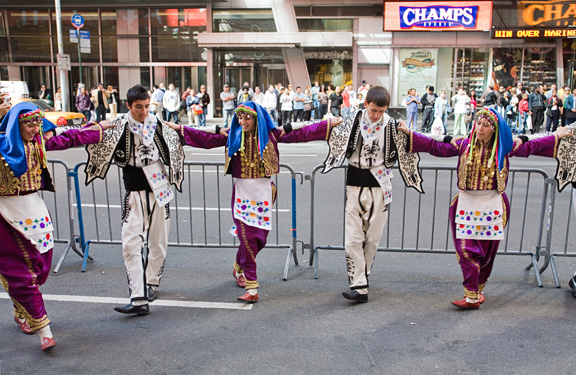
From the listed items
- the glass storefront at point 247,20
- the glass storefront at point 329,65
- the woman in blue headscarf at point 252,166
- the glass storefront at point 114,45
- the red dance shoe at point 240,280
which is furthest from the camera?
the glass storefront at point 114,45

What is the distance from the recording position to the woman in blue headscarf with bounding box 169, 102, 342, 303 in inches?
192

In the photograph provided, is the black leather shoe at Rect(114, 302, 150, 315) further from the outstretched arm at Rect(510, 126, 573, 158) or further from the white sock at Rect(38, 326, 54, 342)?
the outstretched arm at Rect(510, 126, 573, 158)

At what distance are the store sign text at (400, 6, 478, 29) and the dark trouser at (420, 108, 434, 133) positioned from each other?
19.5 ft

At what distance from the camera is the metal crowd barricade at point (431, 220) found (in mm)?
5805

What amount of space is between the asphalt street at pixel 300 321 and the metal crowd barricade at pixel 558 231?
0.47 feet

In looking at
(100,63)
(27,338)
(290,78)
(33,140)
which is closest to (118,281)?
(27,338)

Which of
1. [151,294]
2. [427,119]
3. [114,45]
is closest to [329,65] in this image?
[427,119]

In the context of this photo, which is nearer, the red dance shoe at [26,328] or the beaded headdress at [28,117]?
the beaded headdress at [28,117]

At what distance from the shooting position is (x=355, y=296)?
490 centimetres

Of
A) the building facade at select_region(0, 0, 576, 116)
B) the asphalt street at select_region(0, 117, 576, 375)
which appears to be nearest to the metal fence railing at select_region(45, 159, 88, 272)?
the asphalt street at select_region(0, 117, 576, 375)

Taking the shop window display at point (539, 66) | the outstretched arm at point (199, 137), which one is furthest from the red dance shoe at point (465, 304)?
the shop window display at point (539, 66)

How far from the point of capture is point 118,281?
5473mm

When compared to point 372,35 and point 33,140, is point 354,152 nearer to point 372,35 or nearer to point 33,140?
point 33,140

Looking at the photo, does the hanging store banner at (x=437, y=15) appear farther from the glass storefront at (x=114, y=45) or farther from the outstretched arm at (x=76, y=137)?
the outstretched arm at (x=76, y=137)
